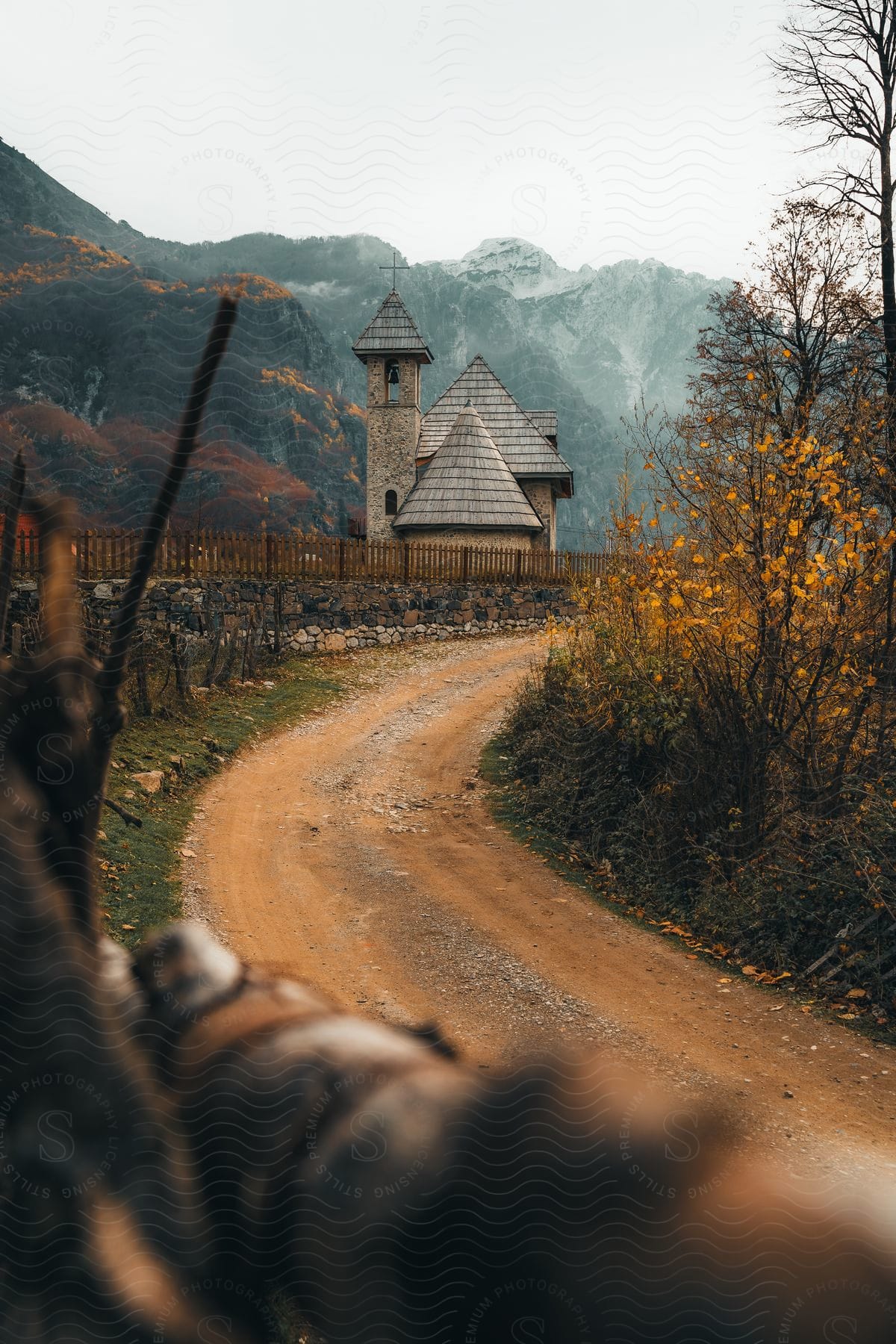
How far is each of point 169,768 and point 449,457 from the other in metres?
22.6

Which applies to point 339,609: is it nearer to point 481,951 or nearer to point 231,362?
point 481,951

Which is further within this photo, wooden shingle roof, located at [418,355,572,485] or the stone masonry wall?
wooden shingle roof, located at [418,355,572,485]

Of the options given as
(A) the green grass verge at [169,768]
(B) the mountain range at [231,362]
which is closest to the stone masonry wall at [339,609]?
(A) the green grass verge at [169,768]

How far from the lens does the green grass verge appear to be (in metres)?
8.45

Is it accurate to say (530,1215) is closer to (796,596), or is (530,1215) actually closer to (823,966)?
(823,966)

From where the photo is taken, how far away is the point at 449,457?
32.5 m

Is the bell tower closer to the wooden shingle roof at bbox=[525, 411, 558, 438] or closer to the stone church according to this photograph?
the stone church

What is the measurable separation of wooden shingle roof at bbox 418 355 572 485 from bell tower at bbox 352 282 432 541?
3.72 feet

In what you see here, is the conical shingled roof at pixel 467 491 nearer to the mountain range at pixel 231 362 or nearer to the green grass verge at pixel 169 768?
the mountain range at pixel 231 362

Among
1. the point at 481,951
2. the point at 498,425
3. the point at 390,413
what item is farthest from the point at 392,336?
the point at 481,951

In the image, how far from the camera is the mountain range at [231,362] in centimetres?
389

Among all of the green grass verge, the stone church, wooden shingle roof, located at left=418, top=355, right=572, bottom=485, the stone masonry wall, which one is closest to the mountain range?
the stone masonry wall

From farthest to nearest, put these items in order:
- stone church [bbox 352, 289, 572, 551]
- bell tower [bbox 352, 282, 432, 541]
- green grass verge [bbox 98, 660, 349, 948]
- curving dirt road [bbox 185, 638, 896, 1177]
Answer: bell tower [bbox 352, 282, 432, 541]
stone church [bbox 352, 289, 572, 551]
green grass verge [bbox 98, 660, 349, 948]
curving dirt road [bbox 185, 638, 896, 1177]

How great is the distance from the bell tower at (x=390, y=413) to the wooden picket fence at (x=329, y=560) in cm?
742
